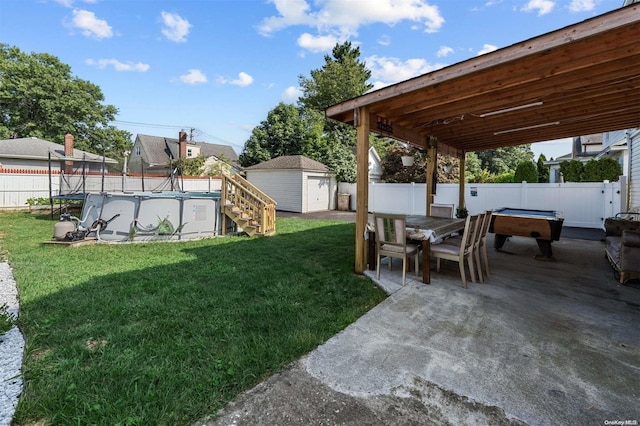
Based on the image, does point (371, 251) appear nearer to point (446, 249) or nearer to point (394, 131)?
point (446, 249)

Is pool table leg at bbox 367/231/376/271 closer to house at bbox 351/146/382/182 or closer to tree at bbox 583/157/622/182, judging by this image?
tree at bbox 583/157/622/182

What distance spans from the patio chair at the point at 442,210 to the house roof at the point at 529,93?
5.12 feet

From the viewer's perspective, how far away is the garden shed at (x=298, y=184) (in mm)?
15211

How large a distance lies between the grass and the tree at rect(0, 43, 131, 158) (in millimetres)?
27529

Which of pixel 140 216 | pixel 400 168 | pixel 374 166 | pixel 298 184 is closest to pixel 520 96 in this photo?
pixel 140 216

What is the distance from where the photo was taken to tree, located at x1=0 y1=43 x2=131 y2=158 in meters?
24.7

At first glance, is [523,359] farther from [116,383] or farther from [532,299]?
[116,383]

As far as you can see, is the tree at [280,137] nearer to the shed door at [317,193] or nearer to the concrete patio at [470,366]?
the shed door at [317,193]

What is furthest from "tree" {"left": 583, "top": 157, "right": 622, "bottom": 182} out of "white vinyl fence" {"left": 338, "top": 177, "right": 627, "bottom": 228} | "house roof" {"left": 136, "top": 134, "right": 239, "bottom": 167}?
"house roof" {"left": 136, "top": 134, "right": 239, "bottom": 167}

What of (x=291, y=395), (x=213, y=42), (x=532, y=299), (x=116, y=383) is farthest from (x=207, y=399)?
(x=213, y=42)

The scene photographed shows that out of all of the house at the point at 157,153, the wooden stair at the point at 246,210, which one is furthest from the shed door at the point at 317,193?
the house at the point at 157,153

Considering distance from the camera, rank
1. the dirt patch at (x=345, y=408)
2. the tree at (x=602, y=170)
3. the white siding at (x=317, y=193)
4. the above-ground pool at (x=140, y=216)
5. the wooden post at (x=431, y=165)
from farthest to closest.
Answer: the white siding at (x=317, y=193) → the tree at (x=602, y=170) → the wooden post at (x=431, y=165) → the above-ground pool at (x=140, y=216) → the dirt patch at (x=345, y=408)

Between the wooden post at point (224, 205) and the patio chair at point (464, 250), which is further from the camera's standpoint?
the wooden post at point (224, 205)

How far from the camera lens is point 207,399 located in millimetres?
1929
